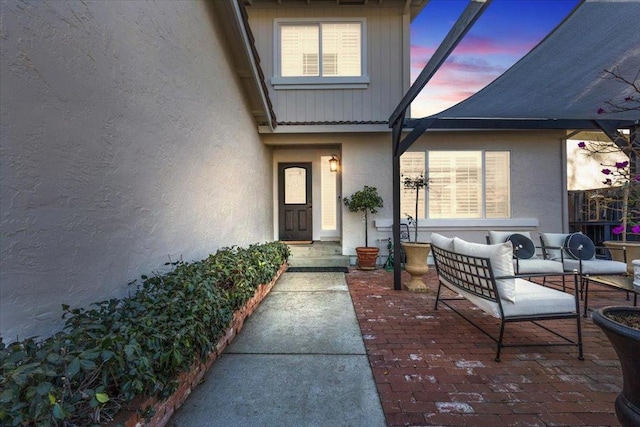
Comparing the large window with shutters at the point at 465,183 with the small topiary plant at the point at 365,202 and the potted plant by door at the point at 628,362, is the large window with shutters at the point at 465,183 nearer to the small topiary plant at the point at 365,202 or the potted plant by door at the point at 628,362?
the small topiary plant at the point at 365,202

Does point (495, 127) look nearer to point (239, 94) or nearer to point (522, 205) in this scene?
point (522, 205)

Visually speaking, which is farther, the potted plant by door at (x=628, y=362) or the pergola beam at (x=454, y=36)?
the pergola beam at (x=454, y=36)

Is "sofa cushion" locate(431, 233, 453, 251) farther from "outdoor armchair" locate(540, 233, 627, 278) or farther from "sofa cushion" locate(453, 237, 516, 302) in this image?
"outdoor armchair" locate(540, 233, 627, 278)

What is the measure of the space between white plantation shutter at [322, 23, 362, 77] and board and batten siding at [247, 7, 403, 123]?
0.70 feet

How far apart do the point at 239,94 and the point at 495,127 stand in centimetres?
471

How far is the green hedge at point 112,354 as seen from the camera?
1.14 meters

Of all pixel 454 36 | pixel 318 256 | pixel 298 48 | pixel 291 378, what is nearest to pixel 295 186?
pixel 318 256

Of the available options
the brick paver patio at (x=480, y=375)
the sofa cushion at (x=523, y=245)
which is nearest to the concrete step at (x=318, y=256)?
the brick paver patio at (x=480, y=375)

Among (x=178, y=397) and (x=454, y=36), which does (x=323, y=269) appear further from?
(x=454, y=36)

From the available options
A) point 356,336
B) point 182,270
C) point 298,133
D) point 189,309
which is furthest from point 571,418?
point 298,133

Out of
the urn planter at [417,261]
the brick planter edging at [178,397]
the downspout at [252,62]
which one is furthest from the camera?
the urn planter at [417,261]

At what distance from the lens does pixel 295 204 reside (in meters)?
8.05

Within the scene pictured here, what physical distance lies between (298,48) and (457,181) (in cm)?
484

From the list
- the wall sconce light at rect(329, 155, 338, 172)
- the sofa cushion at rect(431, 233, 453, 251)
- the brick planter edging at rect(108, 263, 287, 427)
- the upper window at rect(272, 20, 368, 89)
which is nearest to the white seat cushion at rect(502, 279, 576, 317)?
the sofa cushion at rect(431, 233, 453, 251)
